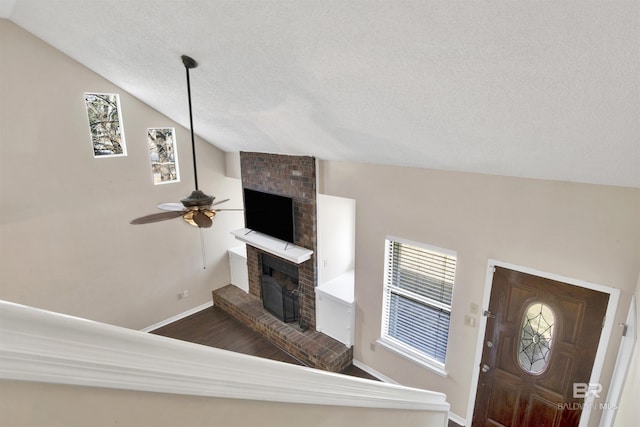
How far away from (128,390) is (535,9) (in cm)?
184

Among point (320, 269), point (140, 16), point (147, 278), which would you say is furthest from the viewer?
point (147, 278)

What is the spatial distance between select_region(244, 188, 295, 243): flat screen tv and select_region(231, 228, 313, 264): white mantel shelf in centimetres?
7

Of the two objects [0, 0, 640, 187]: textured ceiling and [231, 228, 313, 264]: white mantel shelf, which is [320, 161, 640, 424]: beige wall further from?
[231, 228, 313, 264]: white mantel shelf

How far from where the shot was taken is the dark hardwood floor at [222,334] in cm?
519

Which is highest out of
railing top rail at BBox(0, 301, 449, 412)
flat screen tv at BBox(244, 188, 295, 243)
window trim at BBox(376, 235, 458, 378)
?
railing top rail at BBox(0, 301, 449, 412)

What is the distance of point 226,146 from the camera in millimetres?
5637

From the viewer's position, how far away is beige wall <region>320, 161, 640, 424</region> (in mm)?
2625

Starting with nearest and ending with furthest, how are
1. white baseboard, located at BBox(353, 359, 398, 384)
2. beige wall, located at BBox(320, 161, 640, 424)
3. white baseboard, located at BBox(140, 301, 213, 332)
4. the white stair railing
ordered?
the white stair railing
beige wall, located at BBox(320, 161, 640, 424)
white baseboard, located at BBox(353, 359, 398, 384)
white baseboard, located at BBox(140, 301, 213, 332)

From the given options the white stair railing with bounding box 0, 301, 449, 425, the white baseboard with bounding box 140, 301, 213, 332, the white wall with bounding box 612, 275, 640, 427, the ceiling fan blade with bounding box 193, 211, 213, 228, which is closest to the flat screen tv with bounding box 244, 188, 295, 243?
the white baseboard with bounding box 140, 301, 213, 332

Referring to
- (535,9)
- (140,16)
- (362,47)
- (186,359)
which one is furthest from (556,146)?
(140,16)

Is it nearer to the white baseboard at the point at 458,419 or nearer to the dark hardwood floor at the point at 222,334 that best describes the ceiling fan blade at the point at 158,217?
the dark hardwood floor at the point at 222,334

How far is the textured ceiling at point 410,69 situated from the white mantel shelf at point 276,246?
1.69 m

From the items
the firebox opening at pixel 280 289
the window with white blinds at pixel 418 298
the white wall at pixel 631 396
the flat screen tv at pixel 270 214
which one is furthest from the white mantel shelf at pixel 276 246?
the white wall at pixel 631 396

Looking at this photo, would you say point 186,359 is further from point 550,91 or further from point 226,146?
point 226,146
